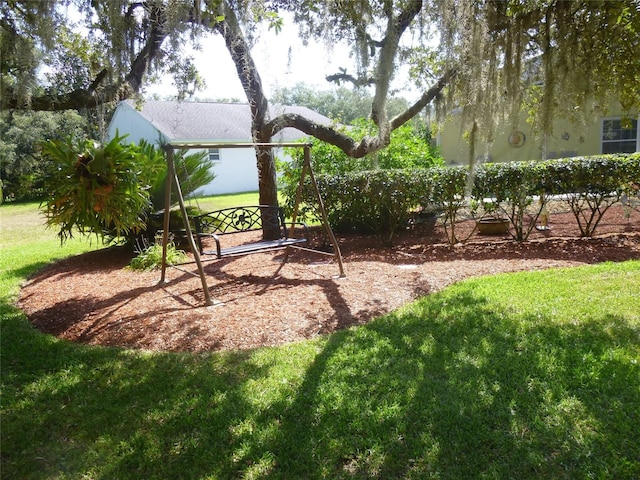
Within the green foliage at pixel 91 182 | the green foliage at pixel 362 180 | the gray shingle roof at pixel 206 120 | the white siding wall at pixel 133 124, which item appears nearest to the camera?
the green foliage at pixel 91 182

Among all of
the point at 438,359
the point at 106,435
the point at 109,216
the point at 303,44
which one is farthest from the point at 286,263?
the point at 106,435

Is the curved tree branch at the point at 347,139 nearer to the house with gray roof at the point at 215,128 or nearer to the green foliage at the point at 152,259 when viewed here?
the green foliage at the point at 152,259

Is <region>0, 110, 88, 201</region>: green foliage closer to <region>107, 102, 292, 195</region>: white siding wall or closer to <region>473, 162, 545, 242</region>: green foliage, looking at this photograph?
<region>107, 102, 292, 195</region>: white siding wall

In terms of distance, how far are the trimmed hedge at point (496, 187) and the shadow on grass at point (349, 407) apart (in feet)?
10.3

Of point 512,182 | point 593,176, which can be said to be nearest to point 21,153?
point 512,182

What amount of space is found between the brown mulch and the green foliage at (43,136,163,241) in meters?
0.90

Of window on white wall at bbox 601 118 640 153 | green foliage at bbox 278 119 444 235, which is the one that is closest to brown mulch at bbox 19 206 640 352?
green foliage at bbox 278 119 444 235

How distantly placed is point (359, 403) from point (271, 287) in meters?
2.46

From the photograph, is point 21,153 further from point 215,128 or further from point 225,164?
point 225,164

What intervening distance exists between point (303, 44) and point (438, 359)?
331cm

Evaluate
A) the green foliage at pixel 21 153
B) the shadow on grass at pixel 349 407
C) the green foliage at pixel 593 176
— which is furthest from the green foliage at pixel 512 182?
the green foliage at pixel 21 153

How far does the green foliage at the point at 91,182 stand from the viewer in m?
4.08

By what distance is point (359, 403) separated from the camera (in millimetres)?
2473

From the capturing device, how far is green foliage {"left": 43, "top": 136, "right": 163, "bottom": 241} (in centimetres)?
408
